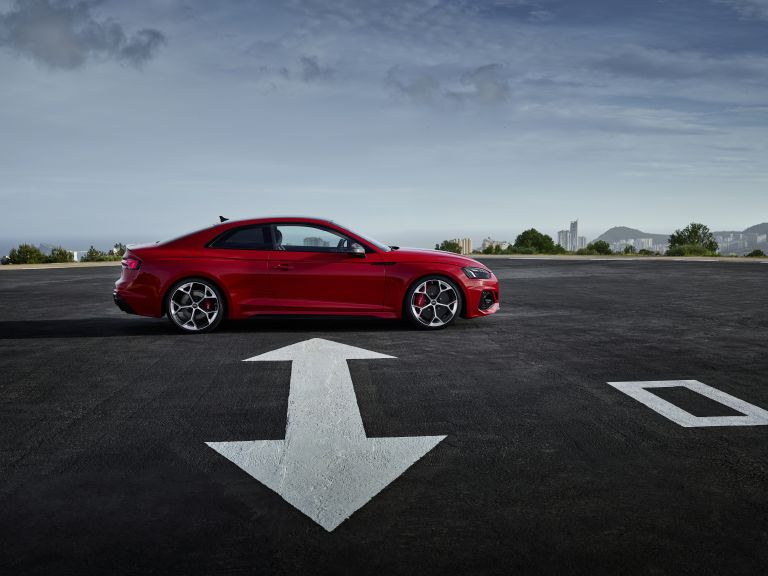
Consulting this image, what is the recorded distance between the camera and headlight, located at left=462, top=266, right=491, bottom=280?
31.8 ft

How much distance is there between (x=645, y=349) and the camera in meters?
8.09

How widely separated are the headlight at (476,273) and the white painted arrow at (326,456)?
3895 millimetres

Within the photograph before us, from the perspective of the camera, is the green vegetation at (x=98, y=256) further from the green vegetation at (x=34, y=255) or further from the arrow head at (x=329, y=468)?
the arrow head at (x=329, y=468)

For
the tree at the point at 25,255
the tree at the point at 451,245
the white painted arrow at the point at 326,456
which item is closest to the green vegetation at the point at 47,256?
the tree at the point at 25,255

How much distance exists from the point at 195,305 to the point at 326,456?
537cm

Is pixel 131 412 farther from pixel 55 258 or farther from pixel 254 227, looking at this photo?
pixel 55 258

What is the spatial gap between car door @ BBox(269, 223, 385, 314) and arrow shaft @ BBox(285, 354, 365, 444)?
1.86 m

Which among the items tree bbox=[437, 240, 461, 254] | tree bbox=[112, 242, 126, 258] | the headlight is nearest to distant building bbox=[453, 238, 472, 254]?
tree bbox=[437, 240, 461, 254]

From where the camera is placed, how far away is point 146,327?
33.2 feet

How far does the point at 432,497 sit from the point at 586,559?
906 millimetres

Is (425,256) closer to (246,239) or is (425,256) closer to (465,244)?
(246,239)

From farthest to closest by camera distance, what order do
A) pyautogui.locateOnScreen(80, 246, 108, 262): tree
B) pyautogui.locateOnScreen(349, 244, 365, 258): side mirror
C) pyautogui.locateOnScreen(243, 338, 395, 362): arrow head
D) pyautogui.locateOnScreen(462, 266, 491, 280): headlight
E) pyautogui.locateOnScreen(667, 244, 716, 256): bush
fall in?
pyautogui.locateOnScreen(667, 244, 716, 256): bush → pyautogui.locateOnScreen(80, 246, 108, 262): tree → pyautogui.locateOnScreen(462, 266, 491, 280): headlight → pyautogui.locateOnScreen(349, 244, 365, 258): side mirror → pyautogui.locateOnScreen(243, 338, 395, 362): arrow head

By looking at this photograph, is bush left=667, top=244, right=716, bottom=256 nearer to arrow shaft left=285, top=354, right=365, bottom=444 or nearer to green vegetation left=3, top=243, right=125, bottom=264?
green vegetation left=3, top=243, right=125, bottom=264

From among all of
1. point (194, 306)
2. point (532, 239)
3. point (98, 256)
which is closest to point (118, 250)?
point (98, 256)
